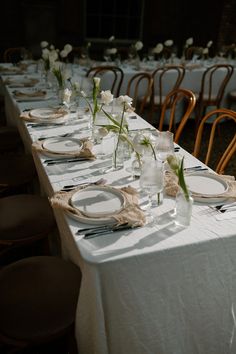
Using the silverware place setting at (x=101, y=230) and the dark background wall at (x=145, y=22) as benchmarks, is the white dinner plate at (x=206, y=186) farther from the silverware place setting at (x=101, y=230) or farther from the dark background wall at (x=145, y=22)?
the dark background wall at (x=145, y=22)

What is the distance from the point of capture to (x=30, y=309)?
1320 mm

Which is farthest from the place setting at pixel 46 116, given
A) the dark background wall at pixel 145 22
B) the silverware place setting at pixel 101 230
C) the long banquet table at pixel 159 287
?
the dark background wall at pixel 145 22

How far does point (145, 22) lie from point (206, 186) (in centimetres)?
653

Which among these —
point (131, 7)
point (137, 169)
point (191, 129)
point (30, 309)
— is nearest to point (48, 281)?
point (30, 309)

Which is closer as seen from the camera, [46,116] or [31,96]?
[46,116]

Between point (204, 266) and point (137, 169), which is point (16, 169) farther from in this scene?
point (204, 266)

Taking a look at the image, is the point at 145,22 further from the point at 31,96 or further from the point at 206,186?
the point at 206,186

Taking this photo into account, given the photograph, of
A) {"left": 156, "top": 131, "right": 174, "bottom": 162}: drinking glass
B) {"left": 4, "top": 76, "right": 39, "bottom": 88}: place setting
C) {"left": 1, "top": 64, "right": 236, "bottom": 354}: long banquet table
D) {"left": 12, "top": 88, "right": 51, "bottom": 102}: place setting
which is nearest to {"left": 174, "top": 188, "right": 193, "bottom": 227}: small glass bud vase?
{"left": 1, "top": 64, "right": 236, "bottom": 354}: long banquet table

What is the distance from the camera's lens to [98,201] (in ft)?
4.36

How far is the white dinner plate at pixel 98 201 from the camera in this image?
49.1 inches

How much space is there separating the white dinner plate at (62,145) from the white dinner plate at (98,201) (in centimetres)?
42

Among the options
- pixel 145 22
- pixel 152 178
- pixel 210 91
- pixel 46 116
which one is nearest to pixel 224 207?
pixel 152 178

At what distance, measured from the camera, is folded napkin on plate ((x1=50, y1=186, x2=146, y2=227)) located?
1209 mm

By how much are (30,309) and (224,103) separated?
4204mm
